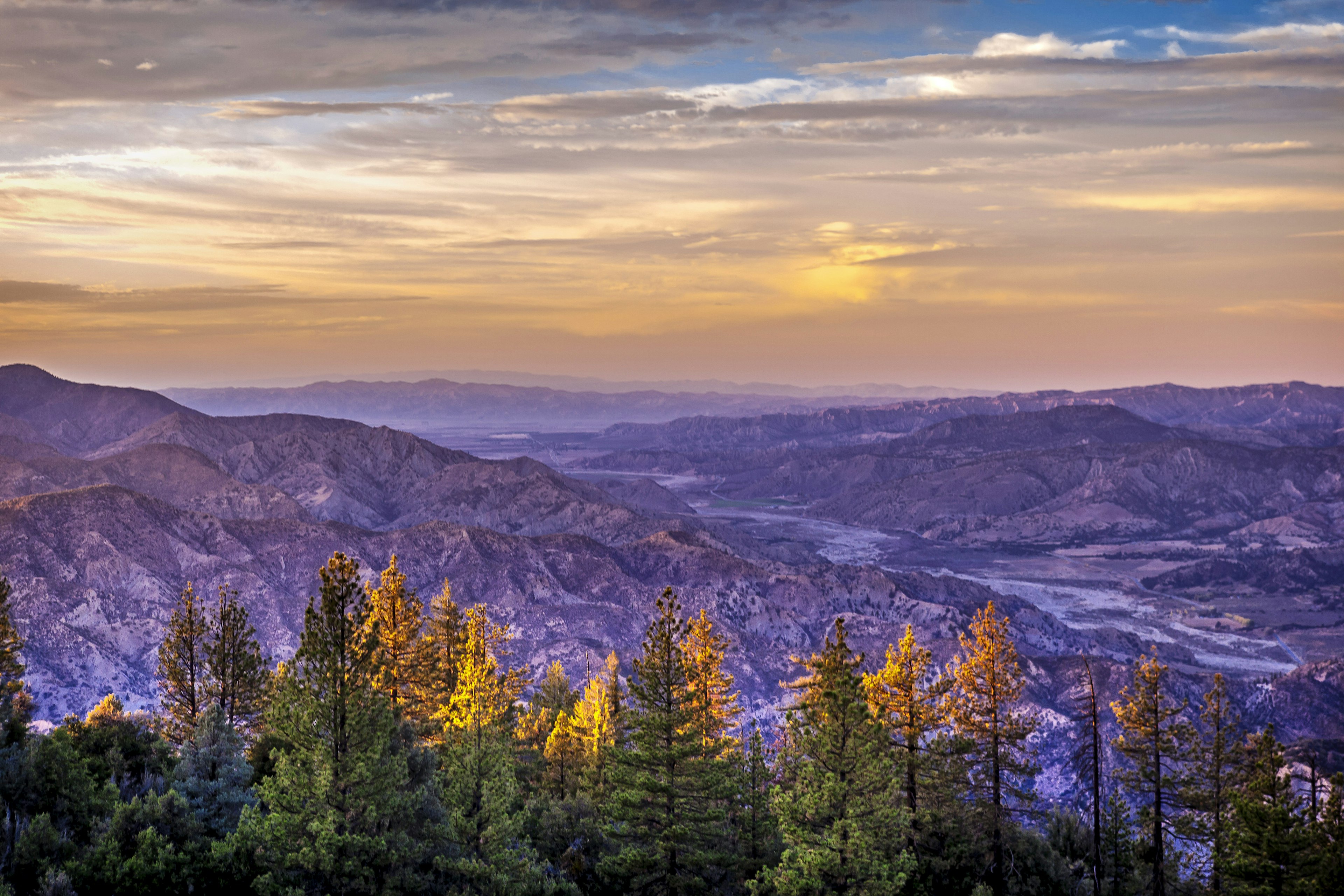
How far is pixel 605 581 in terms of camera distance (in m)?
129

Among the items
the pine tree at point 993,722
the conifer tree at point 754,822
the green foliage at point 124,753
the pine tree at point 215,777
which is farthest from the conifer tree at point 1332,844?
the green foliage at point 124,753

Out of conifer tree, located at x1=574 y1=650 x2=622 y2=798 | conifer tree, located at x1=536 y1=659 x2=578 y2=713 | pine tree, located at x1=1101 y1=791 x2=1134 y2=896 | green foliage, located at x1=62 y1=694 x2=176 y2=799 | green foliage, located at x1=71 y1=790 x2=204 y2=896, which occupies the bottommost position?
pine tree, located at x1=1101 y1=791 x2=1134 y2=896

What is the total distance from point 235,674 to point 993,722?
3437cm

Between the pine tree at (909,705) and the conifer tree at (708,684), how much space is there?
252 inches

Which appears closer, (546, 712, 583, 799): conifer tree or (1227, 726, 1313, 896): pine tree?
(1227, 726, 1313, 896): pine tree

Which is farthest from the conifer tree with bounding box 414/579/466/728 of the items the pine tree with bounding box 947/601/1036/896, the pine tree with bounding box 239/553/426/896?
the pine tree with bounding box 947/601/1036/896

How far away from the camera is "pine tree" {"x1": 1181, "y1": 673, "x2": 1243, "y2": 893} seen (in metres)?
34.6

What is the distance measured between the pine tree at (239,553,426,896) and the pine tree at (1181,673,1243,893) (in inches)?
1050

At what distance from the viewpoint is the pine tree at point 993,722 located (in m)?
34.1

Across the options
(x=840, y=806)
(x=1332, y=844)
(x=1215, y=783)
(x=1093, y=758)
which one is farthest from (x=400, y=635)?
(x=1332, y=844)

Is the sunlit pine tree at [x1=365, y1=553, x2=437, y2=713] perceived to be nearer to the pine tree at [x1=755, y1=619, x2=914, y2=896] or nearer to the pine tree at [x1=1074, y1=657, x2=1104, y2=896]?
the pine tree at [x1=755, y1=619, x2=914, y2=896]

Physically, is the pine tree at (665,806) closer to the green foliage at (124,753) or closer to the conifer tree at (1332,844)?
the green foliage at (124,753)

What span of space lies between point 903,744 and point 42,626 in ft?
326

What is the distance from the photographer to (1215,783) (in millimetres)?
35219
